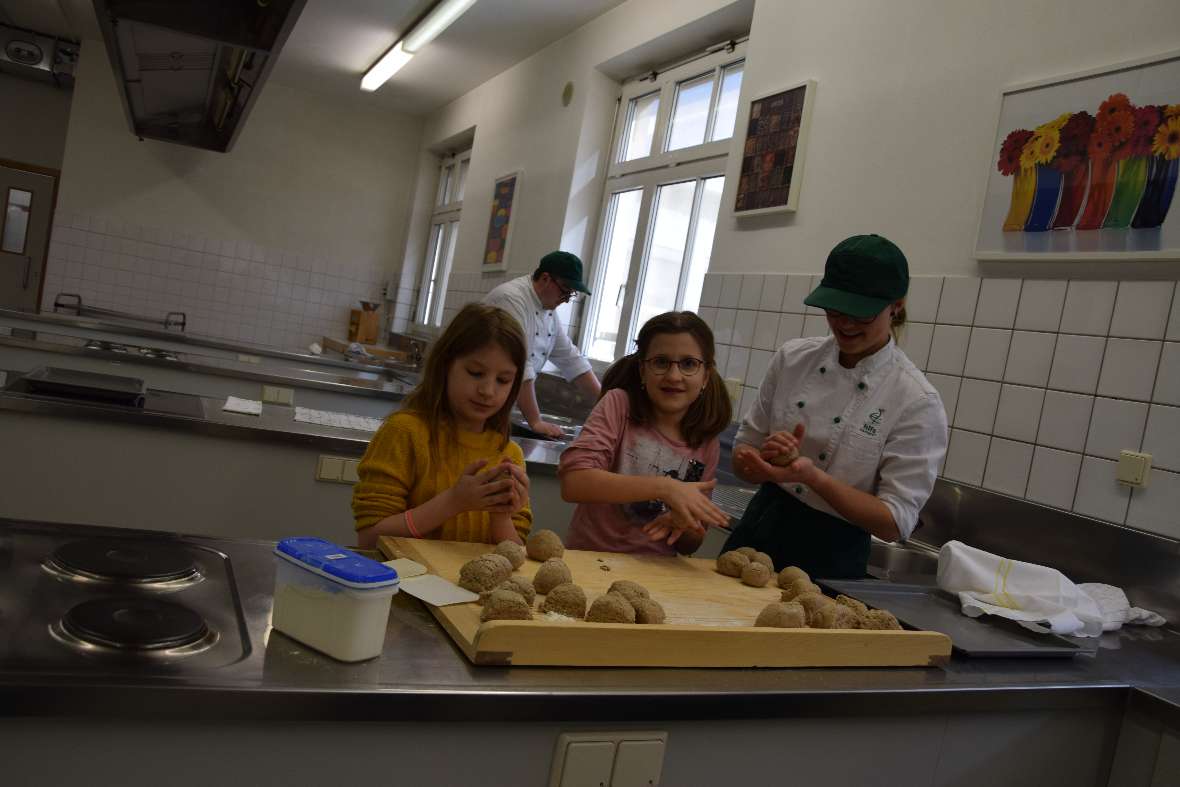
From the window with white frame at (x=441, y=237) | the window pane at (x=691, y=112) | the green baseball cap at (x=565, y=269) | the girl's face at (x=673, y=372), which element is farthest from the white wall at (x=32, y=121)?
the girl's face at (x=673, y=372)

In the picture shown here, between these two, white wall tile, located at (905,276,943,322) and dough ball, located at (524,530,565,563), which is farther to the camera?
white wall tile, located at (905,276,943,322)

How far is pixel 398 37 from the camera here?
17.6ft

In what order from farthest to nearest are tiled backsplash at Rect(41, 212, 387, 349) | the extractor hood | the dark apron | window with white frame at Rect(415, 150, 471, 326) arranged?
window with white frame at Rect(415, 150, 471, 326) < tiled backsplash at Rect(41, 212, 387, 349) < the extractor hood < the dark apron

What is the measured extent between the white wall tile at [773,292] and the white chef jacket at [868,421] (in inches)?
41.4

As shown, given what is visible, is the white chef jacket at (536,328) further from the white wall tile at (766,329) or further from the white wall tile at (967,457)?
the white wall tile at (967,457)

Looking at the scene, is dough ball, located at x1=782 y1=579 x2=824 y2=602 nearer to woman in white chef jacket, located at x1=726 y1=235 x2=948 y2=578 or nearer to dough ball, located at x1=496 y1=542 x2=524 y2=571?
woman in white chef jacket, located at x1=726 y1=235 x2=948 y2=578

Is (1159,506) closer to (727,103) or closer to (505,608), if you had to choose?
(505,608)

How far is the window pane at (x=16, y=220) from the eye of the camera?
6.88 meters

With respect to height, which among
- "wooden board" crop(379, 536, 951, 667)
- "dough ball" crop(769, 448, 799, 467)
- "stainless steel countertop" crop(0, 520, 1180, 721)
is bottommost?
"stainless steel countertop" crop(0, 520, 1180, 721)

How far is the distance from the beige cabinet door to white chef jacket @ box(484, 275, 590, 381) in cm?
526

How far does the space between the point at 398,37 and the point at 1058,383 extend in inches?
182

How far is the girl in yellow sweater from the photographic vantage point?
4.55 ft

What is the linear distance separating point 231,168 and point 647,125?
3.97m

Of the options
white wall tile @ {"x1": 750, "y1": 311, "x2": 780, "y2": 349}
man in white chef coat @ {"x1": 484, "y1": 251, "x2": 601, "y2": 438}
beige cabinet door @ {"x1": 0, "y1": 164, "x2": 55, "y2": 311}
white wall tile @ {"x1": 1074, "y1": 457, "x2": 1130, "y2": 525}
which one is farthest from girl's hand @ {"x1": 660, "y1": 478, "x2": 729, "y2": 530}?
beige cabinet door @ {"x1": 0, "y1": 164, "x2": 55, "y2": 311}
